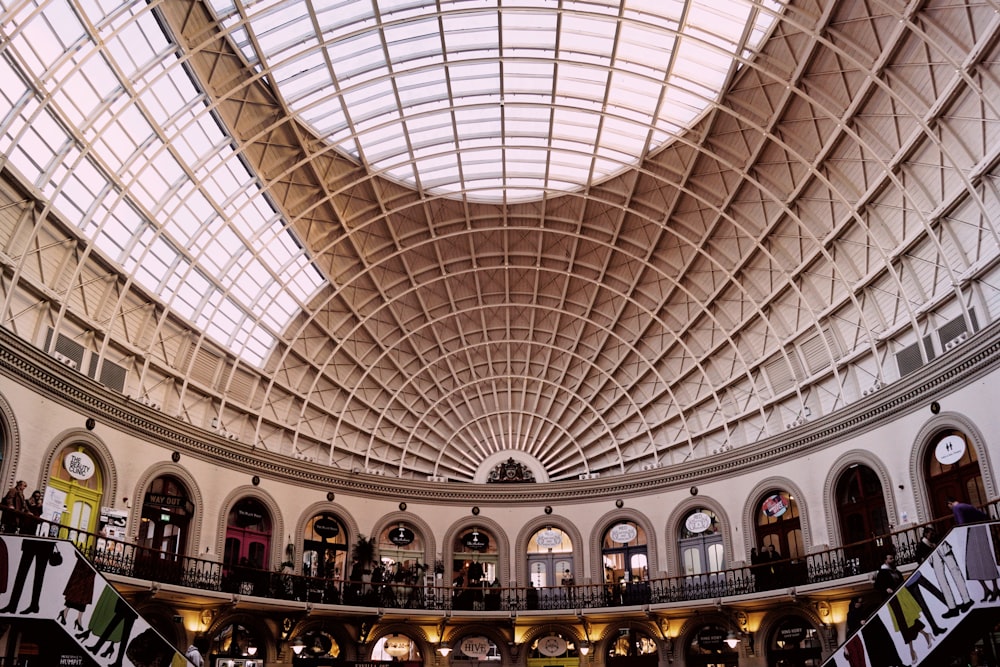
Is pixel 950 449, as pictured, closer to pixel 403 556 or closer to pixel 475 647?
pixel 475 647

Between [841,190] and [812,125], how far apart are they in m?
2.65

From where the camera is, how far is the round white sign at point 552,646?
127 feet

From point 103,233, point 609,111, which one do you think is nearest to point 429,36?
point 609,111

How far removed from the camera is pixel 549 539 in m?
41.7

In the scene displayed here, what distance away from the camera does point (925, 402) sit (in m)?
27.0

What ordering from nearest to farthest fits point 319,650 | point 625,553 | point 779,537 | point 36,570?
point 36,570
point 779,537
point 319,650
point 625,553

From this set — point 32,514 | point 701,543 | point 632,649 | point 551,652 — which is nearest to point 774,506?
point 701,543

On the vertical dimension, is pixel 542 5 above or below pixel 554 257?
above

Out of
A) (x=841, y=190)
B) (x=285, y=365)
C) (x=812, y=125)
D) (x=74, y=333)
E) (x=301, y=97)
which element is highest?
(x=301, y=97)

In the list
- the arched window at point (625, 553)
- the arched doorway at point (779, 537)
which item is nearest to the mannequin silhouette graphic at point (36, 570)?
the arched doorway at point (779, 537)

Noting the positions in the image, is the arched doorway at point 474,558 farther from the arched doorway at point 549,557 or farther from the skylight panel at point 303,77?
the skylight panel at point 303,77

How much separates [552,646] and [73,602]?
85.4ft

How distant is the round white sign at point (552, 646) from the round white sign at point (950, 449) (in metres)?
20.4

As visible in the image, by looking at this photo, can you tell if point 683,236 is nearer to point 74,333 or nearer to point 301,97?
point 301,97
